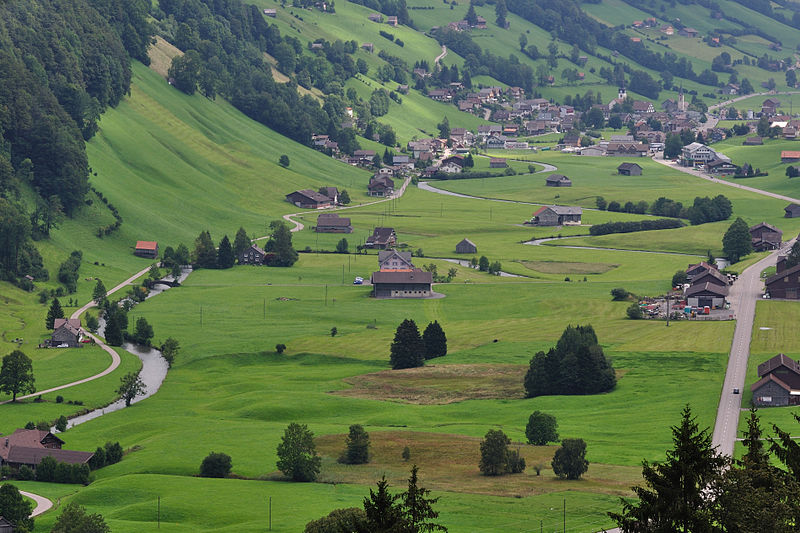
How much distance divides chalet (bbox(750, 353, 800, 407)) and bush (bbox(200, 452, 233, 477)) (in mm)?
43249

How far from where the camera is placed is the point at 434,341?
407 ft

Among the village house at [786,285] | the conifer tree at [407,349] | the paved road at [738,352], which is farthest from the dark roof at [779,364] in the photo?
the village house at [786,285]

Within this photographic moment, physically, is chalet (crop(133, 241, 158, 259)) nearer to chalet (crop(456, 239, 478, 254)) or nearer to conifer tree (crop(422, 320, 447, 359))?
chalet (crop(456, 239, 478, 254))

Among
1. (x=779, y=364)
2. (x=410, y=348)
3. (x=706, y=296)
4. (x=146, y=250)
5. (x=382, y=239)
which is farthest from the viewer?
(x=382, y=239)

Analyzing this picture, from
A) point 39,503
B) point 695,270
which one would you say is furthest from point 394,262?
point 39,503

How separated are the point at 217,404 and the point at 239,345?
2060 cm

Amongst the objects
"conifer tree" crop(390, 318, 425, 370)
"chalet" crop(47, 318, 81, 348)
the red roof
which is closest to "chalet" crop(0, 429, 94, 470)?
"chalet" crop(47, 318, 81, 348)

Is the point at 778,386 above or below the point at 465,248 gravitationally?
below

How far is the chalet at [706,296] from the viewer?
138m

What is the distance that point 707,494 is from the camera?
41344 millimetres

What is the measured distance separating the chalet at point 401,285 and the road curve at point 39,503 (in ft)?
248

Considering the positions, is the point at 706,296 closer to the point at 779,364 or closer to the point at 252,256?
the point at 779,364

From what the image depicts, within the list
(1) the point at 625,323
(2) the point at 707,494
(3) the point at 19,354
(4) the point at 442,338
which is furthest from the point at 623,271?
(2) the point at 707,494

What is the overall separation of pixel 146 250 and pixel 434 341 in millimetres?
71766
